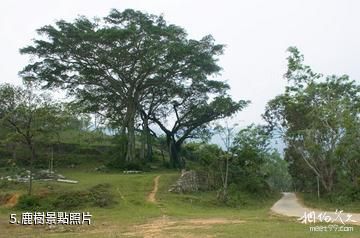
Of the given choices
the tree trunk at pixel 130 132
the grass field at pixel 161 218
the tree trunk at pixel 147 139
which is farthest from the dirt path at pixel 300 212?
the tree trunk at pixel 147 139

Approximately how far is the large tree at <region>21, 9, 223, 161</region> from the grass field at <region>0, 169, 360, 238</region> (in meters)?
11.5

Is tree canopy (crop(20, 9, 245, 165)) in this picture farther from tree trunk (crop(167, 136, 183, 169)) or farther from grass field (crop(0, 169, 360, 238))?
grass field (crop(0, 169, 360, 238))

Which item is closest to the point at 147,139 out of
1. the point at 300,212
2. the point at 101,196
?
the point at 101,196

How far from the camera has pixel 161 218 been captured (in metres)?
21.8

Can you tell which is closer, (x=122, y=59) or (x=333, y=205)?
(x=333, y=205)

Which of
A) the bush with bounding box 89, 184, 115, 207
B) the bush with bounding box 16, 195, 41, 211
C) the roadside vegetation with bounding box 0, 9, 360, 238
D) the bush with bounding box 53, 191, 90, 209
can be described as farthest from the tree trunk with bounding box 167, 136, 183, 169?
the bush with bounding box 16, 195, 41, 211

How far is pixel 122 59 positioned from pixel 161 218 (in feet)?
73.2

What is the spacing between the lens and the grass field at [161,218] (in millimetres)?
16281

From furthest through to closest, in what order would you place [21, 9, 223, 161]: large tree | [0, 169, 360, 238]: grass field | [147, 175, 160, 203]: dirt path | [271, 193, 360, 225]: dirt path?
[21, 9, 223, 161]: large tree, [147, 175, 160, 203]: dirt path, [271, 193, 360, 225]: dirt path, [0, 169, 360, 238]: grass field

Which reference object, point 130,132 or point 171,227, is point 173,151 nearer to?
point 130,132

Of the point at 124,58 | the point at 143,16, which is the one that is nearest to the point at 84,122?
the point at 124,58

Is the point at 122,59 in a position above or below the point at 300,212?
above

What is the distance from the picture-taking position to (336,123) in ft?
96.6

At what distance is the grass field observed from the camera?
16.3m
